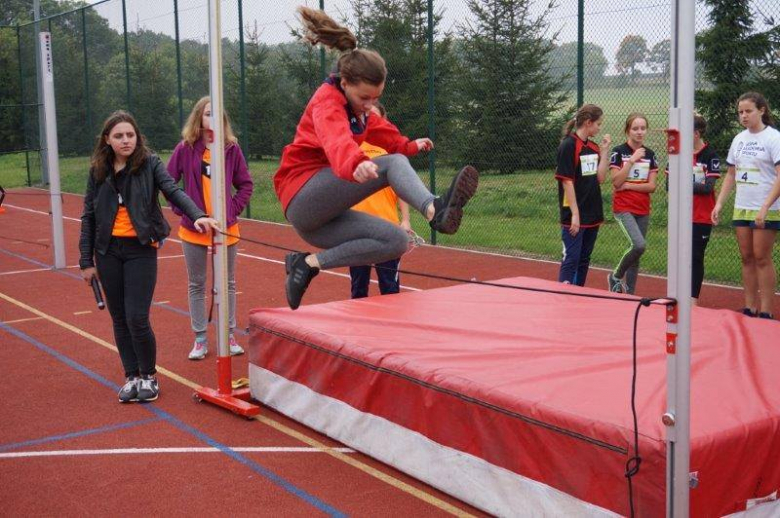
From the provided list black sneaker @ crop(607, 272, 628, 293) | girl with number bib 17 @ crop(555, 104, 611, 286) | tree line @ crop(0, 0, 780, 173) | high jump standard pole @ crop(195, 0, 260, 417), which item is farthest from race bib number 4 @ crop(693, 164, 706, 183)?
high jump standard pole @ crop(195, 0, 260, 417)

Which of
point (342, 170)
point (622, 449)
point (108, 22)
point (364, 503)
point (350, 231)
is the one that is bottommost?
point (364, 503)

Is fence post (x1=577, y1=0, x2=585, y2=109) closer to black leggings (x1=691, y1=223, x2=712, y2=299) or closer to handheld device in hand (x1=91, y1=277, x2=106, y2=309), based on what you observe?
black leggings (x1=691, y1=223, x2=712, y2=299)

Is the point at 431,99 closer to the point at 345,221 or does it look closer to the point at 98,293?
the point at 98,293

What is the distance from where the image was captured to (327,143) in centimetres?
350

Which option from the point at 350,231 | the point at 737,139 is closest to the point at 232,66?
the point at 737,139

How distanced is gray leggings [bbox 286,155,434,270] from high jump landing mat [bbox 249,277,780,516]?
0.50 metres

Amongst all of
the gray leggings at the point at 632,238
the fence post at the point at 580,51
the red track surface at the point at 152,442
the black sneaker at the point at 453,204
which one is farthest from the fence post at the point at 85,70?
the black sneaker at the point at 453,204

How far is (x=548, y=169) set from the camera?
11258 millimetres

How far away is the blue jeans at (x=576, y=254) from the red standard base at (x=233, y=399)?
3.07 m

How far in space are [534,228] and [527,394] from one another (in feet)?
27.6

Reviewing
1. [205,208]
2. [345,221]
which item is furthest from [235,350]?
[345,221]

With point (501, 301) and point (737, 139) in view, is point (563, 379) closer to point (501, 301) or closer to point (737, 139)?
point (501, 301)

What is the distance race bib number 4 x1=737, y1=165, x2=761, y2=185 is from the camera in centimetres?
649

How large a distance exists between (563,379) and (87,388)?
3.28 meters
